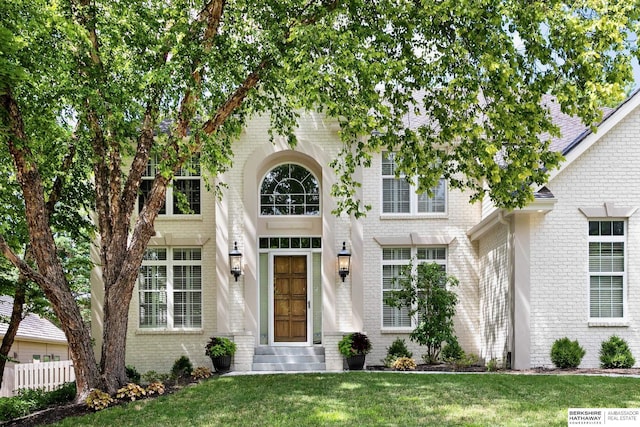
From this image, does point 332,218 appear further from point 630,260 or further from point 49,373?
point 49,373

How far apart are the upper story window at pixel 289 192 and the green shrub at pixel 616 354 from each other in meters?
7.22

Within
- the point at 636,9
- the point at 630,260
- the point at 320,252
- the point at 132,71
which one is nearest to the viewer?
the point at 636,9

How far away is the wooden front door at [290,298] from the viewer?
1764 centimetres

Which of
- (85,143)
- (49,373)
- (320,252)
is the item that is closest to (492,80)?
(85,143)

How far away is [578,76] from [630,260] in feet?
18.7

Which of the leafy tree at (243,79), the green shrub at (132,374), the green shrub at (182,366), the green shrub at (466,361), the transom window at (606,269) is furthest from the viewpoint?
the green shrub at (182,366)

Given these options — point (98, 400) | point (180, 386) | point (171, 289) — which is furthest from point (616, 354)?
point (171, 289)

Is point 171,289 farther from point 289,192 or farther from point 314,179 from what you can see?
point 314,179

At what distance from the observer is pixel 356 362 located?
15844mm

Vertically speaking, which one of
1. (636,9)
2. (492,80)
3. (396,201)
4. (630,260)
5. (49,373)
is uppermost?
(636,9)

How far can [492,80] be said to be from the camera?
35.8 feet

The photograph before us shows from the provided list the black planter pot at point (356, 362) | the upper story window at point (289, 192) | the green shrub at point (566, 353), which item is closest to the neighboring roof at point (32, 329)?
the upper story window at point (289, 192)

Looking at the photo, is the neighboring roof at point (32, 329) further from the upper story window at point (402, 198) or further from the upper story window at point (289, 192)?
the upper story window at point (402, 198)

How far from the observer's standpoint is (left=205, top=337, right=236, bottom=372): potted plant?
1588 cm
